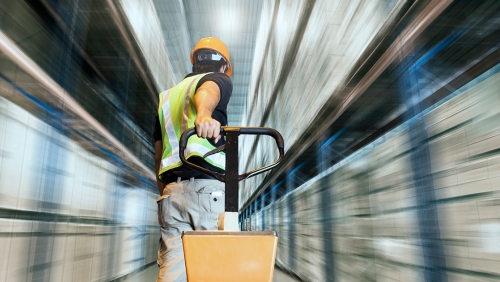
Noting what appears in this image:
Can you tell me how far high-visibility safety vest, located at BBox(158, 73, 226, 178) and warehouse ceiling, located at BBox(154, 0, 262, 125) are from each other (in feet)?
9.84

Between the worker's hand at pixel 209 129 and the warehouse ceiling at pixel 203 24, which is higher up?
the warehouse ceiling at pixel 203 24

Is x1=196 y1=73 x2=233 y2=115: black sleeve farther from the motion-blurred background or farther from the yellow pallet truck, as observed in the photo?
the yellow pallet truck

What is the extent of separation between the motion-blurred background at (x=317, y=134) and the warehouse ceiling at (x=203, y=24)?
56cm

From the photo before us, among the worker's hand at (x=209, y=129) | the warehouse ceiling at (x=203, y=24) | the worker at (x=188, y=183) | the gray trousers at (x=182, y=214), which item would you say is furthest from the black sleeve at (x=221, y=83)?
the warehouse ceiling at (x=203, y=24)

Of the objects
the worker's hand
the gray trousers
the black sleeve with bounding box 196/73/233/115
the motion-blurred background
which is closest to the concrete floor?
the motion-blurred background

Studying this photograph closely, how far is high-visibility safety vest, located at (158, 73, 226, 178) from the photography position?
182cm

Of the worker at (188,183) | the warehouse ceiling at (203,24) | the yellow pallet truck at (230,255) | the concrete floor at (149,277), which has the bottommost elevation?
the concrete floor at (149,277)

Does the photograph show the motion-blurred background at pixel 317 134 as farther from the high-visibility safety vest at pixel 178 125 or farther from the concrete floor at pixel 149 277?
the high-visibility safety vest at pixel 178 125

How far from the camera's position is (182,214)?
1.79 meters

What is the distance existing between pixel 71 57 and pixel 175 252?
152 cm

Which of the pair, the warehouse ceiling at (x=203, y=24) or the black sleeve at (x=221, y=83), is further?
the warehouse ceiling at (x=203, y=24)

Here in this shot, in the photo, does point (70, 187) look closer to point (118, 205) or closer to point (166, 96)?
point (166, 96)

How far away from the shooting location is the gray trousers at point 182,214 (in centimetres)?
174

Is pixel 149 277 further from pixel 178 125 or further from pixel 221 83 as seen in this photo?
pixel 221 83
